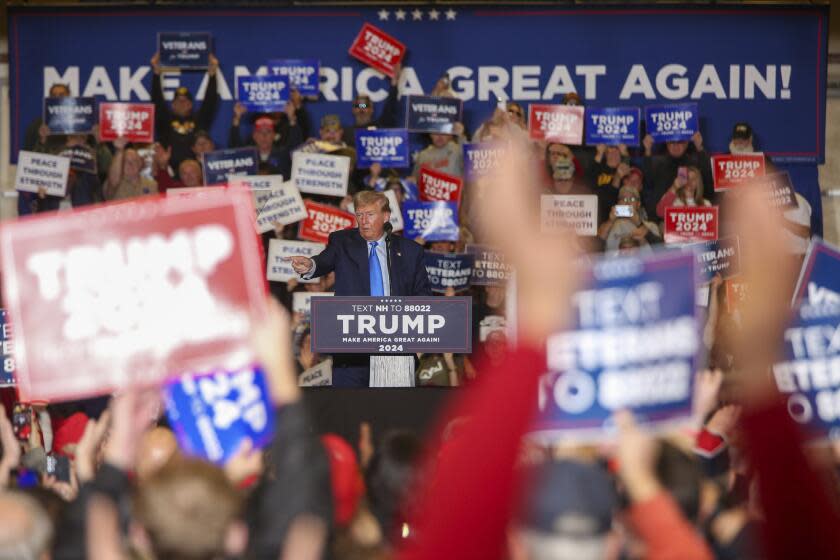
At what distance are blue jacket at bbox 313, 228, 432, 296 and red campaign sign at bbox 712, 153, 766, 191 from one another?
5010mm

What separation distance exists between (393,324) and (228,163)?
17.6ft

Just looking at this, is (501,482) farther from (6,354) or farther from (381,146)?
(381,146)

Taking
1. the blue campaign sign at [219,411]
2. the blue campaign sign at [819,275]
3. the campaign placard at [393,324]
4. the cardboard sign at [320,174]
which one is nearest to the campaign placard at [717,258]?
the cardboard sign at [320,174]

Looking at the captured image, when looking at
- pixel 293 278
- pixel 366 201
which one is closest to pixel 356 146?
pixel 293 278

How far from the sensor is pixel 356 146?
12820 millimetres

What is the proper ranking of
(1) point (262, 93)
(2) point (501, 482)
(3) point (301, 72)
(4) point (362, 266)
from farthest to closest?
(3) point (301, 72) < (1) point (262, 93) < (4) point (362, 266) < (2) point (501, 482)

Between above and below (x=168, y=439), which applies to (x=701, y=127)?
above

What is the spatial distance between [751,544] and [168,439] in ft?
7.55

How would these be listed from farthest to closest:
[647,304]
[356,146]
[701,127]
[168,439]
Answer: [701,127] → [356,146] → [168,439] → [647,304]

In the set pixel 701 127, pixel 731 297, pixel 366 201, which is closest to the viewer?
pixel 366 201

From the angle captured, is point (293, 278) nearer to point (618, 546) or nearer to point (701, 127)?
point (701, 127)

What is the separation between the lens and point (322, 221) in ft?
41.0

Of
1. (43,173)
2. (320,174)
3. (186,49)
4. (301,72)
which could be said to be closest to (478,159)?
(320,174)

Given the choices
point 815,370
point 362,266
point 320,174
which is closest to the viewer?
point 815,370
